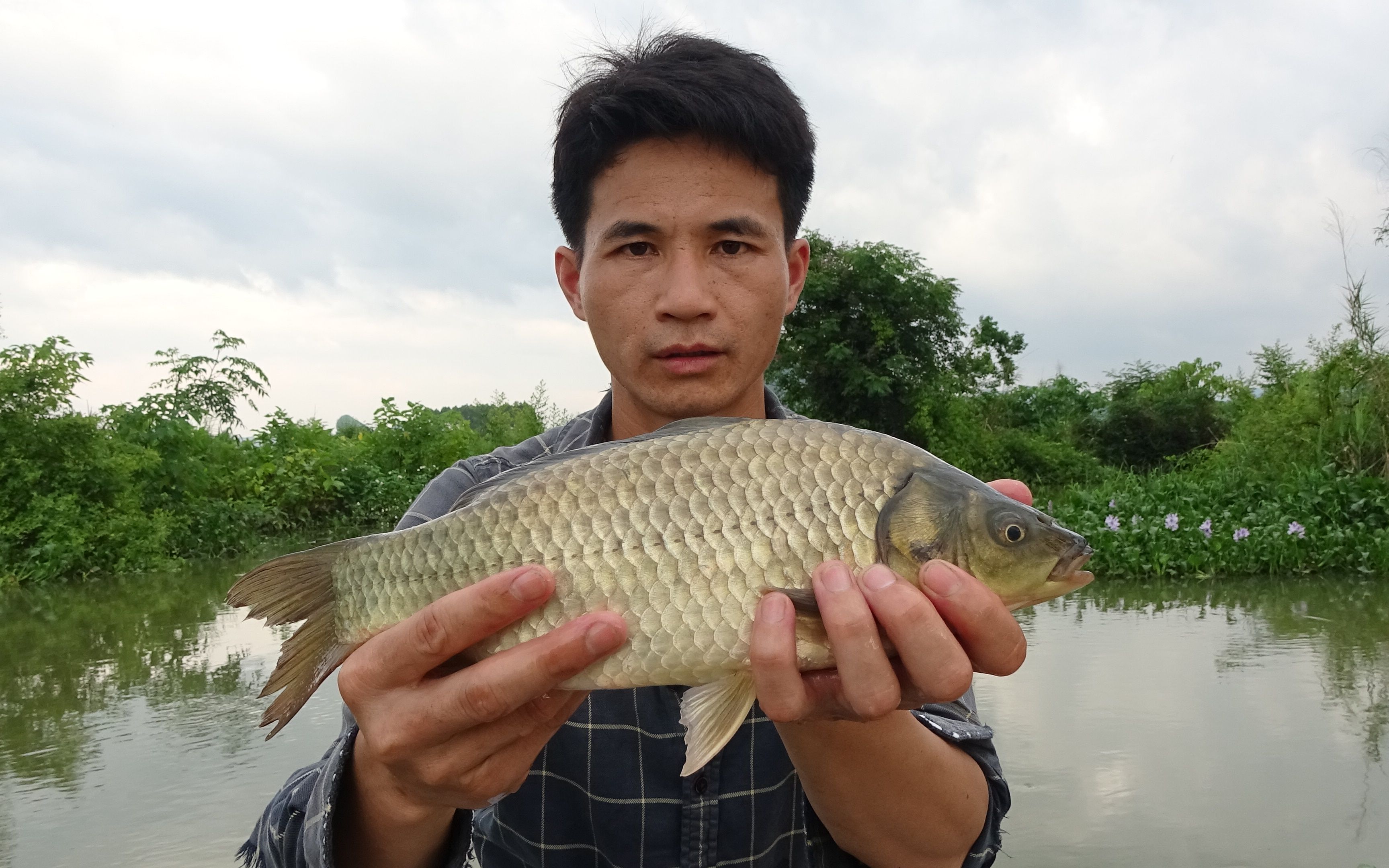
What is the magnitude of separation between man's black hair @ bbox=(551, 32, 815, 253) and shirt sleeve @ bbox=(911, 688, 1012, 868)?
1.08m

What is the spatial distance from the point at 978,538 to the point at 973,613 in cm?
12

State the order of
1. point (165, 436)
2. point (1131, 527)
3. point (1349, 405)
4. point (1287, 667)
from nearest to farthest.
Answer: point (1287, 667) → point (1131, 527) → point (1349, 405) → point (165, 436)

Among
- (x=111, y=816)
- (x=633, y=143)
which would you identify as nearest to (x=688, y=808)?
(x=633, y=143)

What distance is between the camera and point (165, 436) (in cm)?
1033

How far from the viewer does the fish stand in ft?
4.08

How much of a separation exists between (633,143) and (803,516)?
1.08m

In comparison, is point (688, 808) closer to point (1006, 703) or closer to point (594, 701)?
point (594, 701)

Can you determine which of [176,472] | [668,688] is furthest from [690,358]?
[176,472]

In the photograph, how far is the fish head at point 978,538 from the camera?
1.27 meters

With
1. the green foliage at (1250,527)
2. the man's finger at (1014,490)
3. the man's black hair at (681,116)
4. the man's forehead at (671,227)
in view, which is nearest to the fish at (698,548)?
the man's finger at (1014,490)

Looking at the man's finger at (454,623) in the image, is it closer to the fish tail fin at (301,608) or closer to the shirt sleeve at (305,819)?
the fish tail fin at (301,608)

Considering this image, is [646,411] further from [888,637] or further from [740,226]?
[888,637]

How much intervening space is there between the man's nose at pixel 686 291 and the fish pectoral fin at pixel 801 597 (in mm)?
748

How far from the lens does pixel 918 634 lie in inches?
47.2
